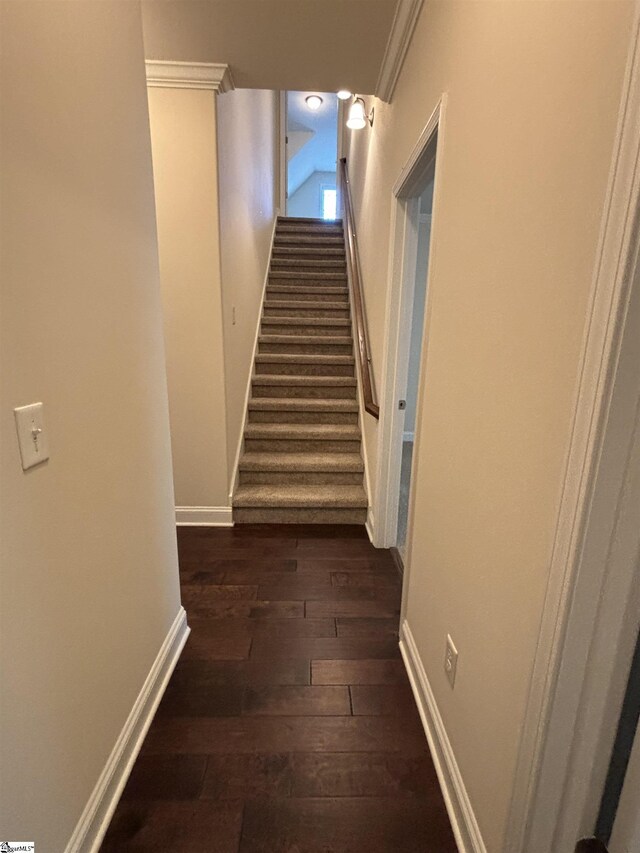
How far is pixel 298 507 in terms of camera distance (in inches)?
111

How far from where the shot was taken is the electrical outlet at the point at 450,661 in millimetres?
1141

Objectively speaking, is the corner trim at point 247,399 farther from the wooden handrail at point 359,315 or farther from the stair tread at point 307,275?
the wooden handrail at point 359,315

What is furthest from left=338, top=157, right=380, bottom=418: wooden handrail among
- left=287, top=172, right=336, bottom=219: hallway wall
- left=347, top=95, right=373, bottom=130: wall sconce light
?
left=287, top=172, right=336, bottom=219: hallway wall

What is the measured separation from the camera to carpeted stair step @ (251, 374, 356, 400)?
3.50 meters

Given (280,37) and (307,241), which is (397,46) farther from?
(307,241)

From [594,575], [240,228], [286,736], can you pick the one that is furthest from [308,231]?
[594,575]

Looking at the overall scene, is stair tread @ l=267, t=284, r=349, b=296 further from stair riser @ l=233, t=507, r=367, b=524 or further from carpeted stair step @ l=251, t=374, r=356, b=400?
stair riser @ l=233, t=507, r=367, b=524

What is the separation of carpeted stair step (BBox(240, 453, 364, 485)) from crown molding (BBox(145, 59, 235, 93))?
2.28 metres

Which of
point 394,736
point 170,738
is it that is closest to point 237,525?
point 170,738

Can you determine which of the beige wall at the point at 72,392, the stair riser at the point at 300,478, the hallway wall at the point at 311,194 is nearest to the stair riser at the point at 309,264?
the stair riser at the point at 300,478

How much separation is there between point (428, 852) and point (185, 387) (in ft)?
7.75

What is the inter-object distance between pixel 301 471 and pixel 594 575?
2.43m

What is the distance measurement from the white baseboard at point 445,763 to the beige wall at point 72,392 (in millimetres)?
966

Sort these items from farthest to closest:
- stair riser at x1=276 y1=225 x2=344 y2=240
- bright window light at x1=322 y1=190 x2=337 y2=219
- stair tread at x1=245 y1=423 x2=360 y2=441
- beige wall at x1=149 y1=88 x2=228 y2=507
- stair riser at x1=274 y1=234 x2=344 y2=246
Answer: bright window light at x1=322 y1=190 x2=337 y2=219 < stair riser at x1=276 y1=225 x2=344 y2=240 < stair riser at x1=274 y1=234 x2=344 y2=246 < stair tread at x1=245 y1=423 x2=360 y2=441 < beige wall at x1=149 y1=88 x2=228 y2=507
